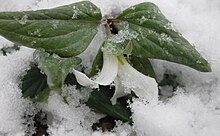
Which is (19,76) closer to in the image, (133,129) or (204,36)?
(133,129)

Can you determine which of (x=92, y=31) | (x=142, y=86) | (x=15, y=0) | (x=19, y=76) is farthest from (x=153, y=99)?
(x=15, y=0)

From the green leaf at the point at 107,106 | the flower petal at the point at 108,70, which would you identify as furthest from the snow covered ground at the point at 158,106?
the flower petal at the point at 108,70

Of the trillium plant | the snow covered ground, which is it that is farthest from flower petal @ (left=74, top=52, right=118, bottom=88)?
the snow covered ground

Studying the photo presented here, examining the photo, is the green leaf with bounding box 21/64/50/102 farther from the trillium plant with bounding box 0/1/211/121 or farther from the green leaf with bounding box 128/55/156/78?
the green leaf with bounding box 128/55/156/78

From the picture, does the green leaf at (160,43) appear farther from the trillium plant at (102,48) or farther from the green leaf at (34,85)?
the green leaf at (34,85)

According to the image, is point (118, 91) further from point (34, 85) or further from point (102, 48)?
point (34, 85)

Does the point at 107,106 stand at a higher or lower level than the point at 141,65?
lower

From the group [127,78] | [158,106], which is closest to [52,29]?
[127,78]
